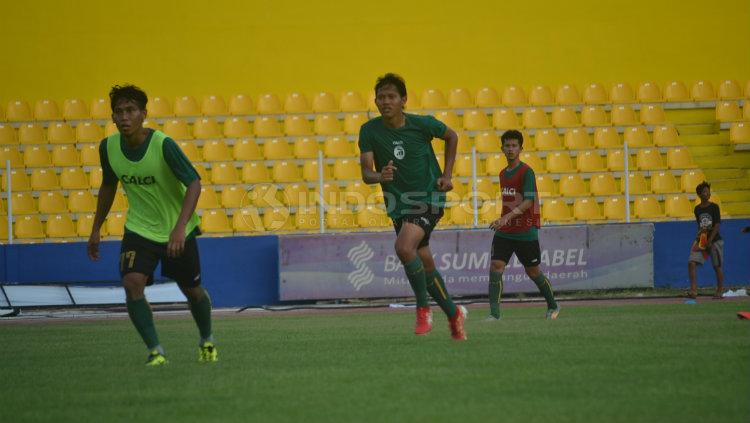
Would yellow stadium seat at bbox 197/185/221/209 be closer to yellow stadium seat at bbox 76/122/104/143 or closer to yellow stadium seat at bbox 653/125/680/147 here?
yellow stadium seat at bbox 76/122/104/143

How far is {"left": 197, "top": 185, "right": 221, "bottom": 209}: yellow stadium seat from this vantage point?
2128 cm

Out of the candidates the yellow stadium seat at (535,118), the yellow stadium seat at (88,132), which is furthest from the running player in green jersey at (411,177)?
the yellow stadium seat at (88,132)

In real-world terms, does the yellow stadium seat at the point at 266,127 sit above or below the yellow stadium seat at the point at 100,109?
below

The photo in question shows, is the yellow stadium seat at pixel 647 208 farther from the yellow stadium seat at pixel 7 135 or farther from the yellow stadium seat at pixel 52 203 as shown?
the yellow stadium seat at pixel 7 135

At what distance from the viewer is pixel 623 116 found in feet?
77.9

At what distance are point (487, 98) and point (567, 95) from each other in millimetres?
1646

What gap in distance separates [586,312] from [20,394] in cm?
904

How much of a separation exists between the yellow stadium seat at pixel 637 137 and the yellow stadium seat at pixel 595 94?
1.03 m

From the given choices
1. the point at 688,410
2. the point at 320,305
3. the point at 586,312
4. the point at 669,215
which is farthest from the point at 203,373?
the point at 669,215

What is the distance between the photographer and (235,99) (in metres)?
24.0

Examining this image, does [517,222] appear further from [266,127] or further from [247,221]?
[266,127]

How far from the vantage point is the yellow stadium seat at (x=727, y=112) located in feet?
78.9

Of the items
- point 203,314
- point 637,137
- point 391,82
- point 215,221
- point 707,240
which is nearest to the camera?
point 203,314

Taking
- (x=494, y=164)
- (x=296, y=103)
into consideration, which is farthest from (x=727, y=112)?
(x=296, y=103)
